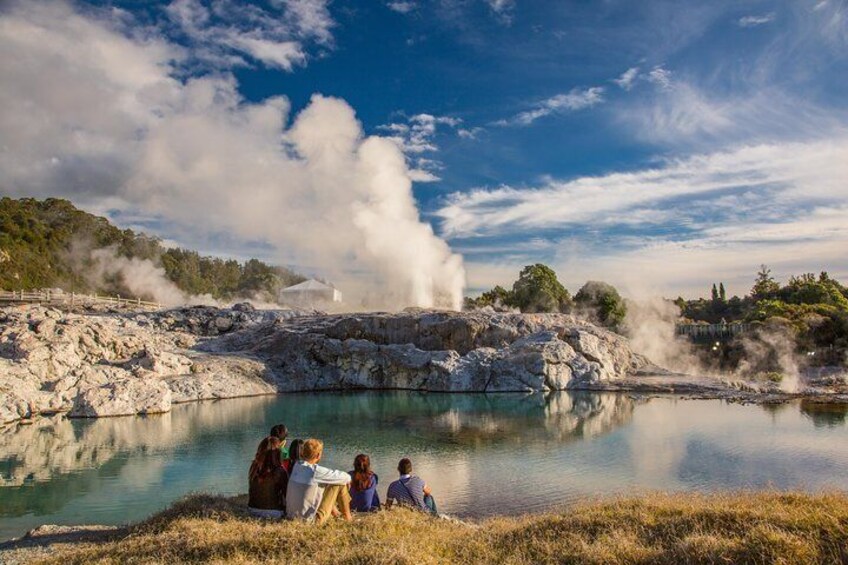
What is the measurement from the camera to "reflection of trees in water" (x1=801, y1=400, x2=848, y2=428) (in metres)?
28.9

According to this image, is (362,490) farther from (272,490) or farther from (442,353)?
(442,353)

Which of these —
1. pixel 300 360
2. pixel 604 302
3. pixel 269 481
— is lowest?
pixel 269 481

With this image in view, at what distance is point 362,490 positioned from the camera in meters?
10.9

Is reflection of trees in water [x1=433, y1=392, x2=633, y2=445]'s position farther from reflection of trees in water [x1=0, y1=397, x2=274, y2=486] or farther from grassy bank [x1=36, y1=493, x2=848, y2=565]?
grassy bank [x1=36, y1=493, x2=848, y2=565]

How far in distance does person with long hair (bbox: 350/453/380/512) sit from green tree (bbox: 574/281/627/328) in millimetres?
71754

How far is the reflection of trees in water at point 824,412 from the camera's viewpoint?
28938 mm

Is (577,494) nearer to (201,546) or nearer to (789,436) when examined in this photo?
(201,546)

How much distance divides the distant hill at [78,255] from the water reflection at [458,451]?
195 feet

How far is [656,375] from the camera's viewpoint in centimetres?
5031

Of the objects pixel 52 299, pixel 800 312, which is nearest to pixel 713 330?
pixel 800 312

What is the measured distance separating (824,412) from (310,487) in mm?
33069

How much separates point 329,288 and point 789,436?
73368mm

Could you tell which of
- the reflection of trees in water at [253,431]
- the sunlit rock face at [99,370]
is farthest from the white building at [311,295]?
the reflection of trees in water at [253,431]

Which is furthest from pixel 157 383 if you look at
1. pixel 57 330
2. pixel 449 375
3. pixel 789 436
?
pixel 789 436
